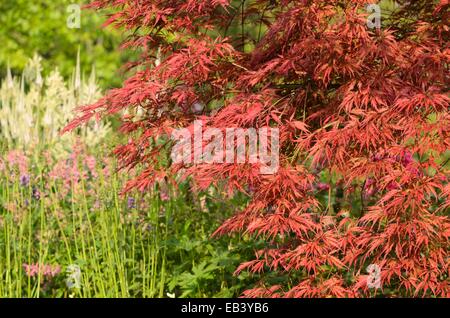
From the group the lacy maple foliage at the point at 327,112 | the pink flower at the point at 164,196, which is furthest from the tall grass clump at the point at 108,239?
the lacy maple foliage at the point at 327,112

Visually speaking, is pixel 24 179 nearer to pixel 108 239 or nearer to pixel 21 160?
pixel 21 160

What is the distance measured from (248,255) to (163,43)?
1.48m

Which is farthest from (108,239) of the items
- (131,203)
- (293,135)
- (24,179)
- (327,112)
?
(327,112)

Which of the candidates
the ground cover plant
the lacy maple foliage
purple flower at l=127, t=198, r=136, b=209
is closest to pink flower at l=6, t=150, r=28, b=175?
the ground cover plant

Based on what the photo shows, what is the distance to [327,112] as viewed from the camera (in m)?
3.55

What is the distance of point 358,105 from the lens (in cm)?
341

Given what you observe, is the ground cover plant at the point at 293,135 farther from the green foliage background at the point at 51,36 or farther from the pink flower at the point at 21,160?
the green foliage background at the point at 51,36

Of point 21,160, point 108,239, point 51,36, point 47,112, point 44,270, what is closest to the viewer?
point 108,239

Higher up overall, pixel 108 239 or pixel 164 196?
pixel 164 196

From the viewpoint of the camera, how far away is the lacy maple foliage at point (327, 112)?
130 inches

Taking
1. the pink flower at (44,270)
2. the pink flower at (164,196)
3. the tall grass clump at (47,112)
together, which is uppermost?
the tall grass clump at (47,112)

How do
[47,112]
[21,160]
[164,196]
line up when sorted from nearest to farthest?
[164,196], [21,160], [47,112]

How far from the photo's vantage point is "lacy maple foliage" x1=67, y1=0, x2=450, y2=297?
3295 mm

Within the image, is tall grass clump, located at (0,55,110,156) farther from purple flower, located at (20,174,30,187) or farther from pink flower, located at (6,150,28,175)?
purple flower, located at (20,174,30,187)
